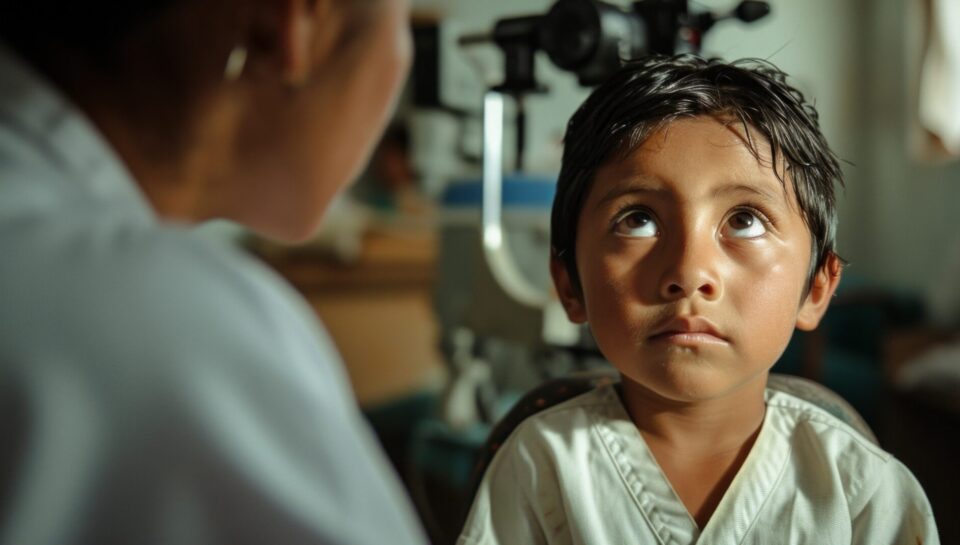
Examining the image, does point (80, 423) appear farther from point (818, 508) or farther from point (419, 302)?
point (419, 302)

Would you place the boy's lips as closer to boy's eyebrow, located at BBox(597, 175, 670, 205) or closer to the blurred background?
boy's eyebrow, located at BBox(597, 175, 670, 205)

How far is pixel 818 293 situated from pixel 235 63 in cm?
56

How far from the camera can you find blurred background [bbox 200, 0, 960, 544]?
1144mm

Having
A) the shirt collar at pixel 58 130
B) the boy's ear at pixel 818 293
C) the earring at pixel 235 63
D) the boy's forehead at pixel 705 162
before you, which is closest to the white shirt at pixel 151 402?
the shirt collar at pixel 58 130

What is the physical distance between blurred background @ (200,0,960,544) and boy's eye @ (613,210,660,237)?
21cm

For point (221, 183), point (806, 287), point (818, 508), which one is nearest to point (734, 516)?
point (818, 508)

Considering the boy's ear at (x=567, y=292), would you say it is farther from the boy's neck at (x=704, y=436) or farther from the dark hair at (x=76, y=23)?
the dark hair at (x=76, y=23)

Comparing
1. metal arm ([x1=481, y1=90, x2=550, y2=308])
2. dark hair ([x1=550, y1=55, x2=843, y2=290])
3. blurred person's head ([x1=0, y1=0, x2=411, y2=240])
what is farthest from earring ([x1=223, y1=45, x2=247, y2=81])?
metal arm ([x1=481, y1=90, x2=550, y2=308])

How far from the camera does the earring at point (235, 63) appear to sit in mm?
520

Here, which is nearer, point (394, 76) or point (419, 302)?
point (394, 76)

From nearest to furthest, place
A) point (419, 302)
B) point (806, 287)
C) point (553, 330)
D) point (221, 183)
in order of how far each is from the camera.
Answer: point (221, 183), point (806, 287), point (553, 330), point (419, 302)

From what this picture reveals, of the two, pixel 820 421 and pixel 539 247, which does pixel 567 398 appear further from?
pixel 539 247

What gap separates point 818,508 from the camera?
2.12ft

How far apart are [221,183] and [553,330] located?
38.0 inches
